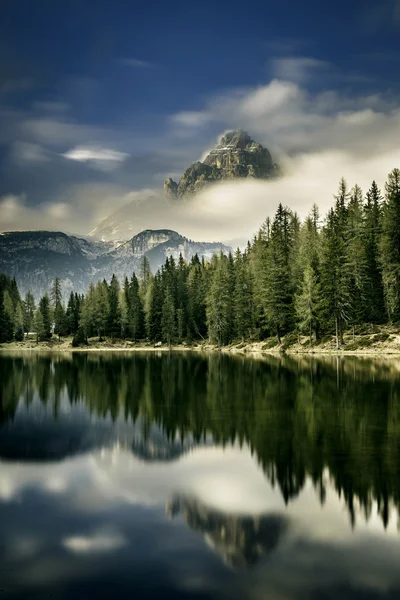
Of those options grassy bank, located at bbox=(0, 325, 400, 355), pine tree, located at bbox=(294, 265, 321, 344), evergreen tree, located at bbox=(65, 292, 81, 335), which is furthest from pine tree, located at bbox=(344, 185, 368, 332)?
evergreen tree, located at bbox=(65, 292, 81, 335)

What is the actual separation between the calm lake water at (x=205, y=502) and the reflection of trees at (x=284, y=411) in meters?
0.12

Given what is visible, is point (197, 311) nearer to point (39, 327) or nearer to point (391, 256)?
point (39, 327)

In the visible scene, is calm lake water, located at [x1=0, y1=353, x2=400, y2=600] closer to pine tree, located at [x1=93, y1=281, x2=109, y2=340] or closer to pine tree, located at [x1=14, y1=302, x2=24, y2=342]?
pine tree, located at [x1=93, y1=281, x2=109, y2=340]

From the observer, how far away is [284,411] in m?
29.6

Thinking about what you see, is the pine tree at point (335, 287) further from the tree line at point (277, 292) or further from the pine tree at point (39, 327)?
the pine tree at point (39, 327)

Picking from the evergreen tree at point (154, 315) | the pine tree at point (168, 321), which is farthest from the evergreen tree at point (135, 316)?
the pine tree at point (168, 321)

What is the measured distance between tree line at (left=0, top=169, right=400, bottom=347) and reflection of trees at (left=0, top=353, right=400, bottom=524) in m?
26.1

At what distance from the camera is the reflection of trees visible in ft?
55.4

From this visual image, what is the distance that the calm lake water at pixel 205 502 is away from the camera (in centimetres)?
1047

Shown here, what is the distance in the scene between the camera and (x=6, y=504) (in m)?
15.5

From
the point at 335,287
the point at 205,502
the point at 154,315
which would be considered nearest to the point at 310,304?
the point at 335,287

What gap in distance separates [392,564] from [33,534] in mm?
8413

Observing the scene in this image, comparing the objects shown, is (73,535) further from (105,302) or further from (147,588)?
(105,302)

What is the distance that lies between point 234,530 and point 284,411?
17.1 m
